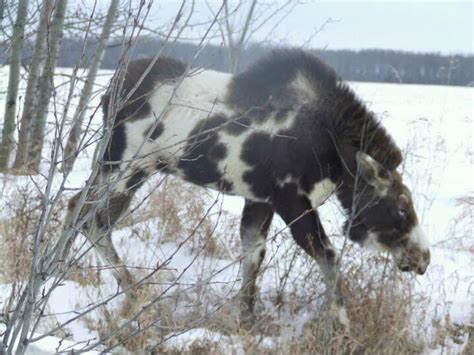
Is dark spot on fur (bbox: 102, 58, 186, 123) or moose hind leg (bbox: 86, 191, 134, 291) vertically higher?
dark spot on fur (bbox: 102, 58, 186, 123)

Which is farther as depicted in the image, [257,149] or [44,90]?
[44,90]

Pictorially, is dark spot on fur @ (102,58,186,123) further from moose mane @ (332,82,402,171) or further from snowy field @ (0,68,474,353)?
moose mane @ (332,82,402,171)

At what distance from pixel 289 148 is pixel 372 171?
0.60 meters

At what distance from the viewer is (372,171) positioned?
4938 mm

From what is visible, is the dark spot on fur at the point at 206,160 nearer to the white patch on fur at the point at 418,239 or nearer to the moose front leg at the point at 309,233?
the moose front leg at the point at 309,233

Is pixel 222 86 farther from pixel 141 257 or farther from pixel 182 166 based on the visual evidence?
pixel 141 257

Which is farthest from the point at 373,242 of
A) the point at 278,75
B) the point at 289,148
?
the point at 278,75

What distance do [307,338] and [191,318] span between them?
75 centimetres

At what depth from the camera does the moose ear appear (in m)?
4.86

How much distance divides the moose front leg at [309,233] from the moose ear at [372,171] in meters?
0.44

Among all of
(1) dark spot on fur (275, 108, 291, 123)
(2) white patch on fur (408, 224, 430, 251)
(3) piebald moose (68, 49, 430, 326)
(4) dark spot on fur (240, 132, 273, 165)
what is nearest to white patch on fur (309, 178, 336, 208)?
(3) piebald moose (68, 49, 430, 326)

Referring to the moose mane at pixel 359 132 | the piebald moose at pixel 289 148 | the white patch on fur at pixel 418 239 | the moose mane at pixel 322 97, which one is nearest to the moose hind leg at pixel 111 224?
the piebald moose at pixel 289 148

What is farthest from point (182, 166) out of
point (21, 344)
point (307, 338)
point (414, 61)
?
point (414, 61)

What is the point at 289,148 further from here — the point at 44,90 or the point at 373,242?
the point at 44,90
